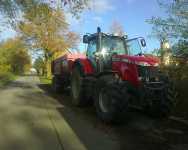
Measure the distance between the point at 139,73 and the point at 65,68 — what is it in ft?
27.7

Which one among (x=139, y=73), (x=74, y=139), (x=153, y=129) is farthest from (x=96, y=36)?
(x=74, y=139)

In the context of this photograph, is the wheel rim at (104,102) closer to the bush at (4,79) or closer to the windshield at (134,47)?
the windshield at (134,47)

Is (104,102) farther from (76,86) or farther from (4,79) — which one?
(4,79)

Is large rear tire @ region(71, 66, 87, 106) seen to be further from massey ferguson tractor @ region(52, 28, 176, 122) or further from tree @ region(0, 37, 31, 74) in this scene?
tree @ region(0, 37, 31, 74)

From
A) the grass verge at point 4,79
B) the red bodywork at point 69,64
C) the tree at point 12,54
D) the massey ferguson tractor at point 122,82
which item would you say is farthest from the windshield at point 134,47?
the tree at point 12,54

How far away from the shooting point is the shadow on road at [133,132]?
8093 millimetres

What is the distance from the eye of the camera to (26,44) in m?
54.2

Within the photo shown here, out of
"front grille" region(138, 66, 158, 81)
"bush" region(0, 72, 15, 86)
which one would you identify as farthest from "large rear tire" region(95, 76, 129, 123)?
"bush" region(0, 72, 15, 86)

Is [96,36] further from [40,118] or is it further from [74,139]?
[74,139]

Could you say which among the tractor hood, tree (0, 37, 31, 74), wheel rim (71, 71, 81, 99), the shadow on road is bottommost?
the shadow on road

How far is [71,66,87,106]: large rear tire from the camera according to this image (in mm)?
13502

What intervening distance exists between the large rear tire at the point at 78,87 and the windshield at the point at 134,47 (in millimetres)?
2010

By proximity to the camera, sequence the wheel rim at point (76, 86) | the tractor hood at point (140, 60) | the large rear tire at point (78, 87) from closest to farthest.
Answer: the tractor hood at point (140, 60) → the large rear tire at point (78, 87) → the wheel rim at point (76, 86)

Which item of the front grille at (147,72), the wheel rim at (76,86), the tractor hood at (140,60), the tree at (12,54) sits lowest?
the wheel rim at (76,86)
